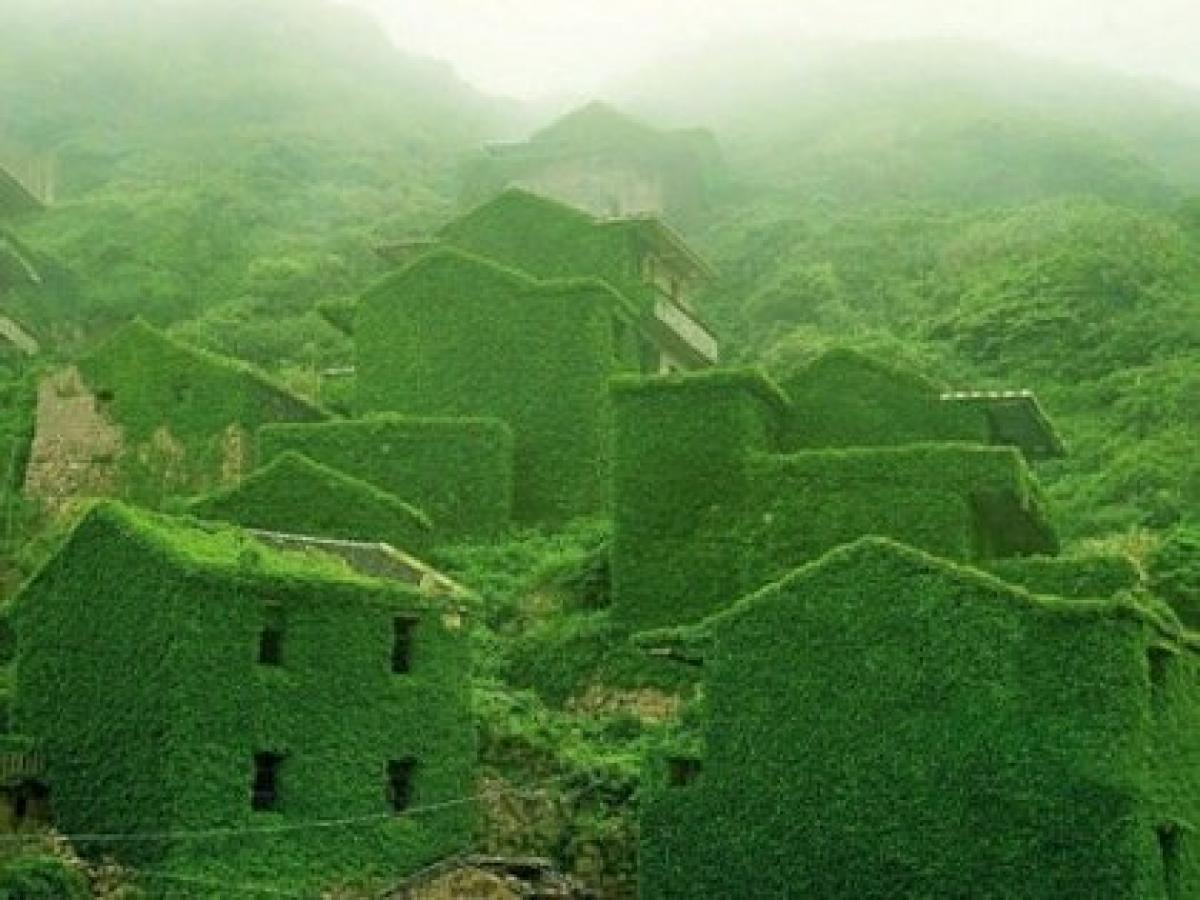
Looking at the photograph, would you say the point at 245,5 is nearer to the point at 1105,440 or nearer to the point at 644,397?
the point at 1105,440

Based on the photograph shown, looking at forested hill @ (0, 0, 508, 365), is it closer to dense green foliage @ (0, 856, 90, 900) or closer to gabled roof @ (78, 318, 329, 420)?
gabled roof @ (78, 318, 329, 420)

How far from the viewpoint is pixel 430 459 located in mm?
47719

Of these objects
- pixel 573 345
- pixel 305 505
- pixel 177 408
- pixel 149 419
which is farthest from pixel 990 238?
pixel 305 505

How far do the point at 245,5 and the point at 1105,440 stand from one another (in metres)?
86.8

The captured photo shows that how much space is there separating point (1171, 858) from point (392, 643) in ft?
39.6

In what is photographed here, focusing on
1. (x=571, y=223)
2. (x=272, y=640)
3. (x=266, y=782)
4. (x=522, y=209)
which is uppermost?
(x=522, y=209)

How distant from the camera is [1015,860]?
27.1 m

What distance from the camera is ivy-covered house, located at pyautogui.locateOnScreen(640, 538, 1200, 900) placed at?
89.1 ft

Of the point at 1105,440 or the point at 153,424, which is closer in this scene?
the point at 153,424

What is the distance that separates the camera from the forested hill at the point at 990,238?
58.2m

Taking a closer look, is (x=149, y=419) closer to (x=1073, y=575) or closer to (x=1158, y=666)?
(x=1073, y=575)

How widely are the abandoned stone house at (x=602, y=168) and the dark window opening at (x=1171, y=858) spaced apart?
6103cm

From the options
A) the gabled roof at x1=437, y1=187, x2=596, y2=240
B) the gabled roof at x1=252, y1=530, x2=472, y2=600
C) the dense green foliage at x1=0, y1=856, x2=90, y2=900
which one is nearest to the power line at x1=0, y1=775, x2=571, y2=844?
the dense green foliage at x1=0, y1=856, x2=90, y2=900

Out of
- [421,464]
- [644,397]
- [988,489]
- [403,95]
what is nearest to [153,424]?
[421,464]
